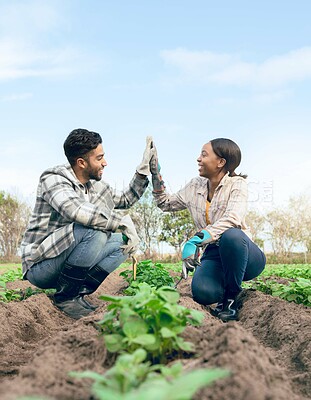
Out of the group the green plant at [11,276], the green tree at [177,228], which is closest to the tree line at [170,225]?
the green tree at [177,228]

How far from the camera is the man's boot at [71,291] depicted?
481 cm

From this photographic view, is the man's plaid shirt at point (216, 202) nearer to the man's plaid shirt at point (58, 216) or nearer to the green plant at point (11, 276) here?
the man's plaid shirt at point (58, 216)

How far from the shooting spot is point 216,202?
185 inches

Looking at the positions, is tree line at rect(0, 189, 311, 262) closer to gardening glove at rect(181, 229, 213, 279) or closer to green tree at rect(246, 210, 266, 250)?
green tree at rect(246, 210, 266, 250)

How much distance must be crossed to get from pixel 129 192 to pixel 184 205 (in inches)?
24.9

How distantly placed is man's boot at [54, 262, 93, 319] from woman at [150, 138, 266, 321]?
1100 millimetres

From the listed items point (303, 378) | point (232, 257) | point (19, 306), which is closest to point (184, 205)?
point (232, 257)

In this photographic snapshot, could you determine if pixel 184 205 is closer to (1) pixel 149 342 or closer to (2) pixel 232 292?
(2) pixel 232 292

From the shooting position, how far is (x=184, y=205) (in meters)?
5.20

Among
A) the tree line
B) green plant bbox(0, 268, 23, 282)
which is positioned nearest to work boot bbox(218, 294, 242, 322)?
green plant bbox(0, 268, 23, 282)

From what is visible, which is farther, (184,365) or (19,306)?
(19,306)

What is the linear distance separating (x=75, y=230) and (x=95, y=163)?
2.20 feet

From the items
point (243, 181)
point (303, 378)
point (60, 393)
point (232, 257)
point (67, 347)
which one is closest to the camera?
point (60, 393)

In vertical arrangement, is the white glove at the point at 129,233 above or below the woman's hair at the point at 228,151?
below
